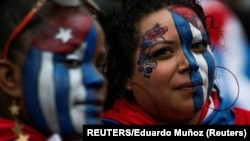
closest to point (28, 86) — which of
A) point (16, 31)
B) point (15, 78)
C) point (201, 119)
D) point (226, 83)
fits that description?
point (15, 78)

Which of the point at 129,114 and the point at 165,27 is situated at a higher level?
the point at 165,27

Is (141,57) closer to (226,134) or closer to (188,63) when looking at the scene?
(188,63)

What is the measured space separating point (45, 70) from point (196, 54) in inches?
18.2

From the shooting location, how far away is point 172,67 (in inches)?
66.6

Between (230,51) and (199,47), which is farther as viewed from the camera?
(230,51)

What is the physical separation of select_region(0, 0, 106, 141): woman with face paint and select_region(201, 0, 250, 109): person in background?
483 millimetres

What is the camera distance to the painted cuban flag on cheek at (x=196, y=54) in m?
1.70

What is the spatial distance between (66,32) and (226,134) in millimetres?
617

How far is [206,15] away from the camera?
1846 mm

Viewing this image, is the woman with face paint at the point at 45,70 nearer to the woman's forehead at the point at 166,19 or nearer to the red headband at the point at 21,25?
the red headband at the point at 21,25

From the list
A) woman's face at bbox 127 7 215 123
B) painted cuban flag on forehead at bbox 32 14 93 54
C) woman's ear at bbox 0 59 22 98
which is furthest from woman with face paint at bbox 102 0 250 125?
woman's ear at bbox 0 59 22 98

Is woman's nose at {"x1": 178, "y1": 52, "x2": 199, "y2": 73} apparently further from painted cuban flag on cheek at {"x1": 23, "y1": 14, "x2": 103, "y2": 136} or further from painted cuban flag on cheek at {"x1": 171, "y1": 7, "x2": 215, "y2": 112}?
painted cuban flag on cheek at {"x1": 23, "y1": 14, "x2": 103, "y2": 136}

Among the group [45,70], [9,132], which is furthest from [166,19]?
[9,132]

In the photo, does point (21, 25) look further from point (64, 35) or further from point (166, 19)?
point (166, 19)
